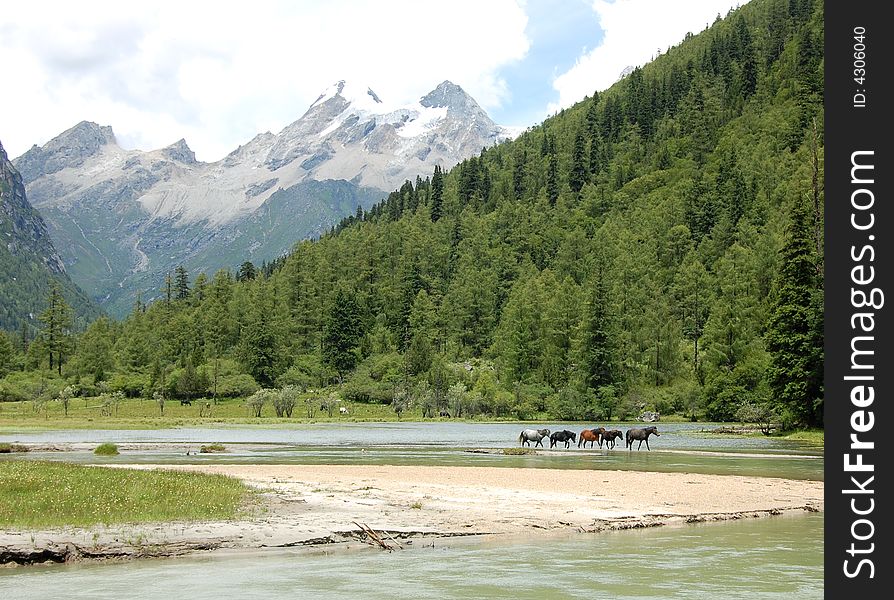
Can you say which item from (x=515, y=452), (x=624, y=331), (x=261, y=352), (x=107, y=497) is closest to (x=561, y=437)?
(x=515, y=452)

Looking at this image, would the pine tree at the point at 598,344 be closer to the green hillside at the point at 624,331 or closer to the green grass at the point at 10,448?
the green hillside at the point at 624,331

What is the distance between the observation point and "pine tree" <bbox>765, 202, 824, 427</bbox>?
7425cm

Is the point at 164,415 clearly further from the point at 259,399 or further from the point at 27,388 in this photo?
the point at 27,388

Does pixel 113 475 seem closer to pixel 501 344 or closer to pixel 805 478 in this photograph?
pixel 805 478

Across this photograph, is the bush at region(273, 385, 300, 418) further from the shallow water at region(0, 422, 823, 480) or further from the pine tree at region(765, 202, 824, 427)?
the pine tree at region(765, 202, 824, 427)

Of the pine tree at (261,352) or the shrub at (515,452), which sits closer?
the shrub at (515,452)

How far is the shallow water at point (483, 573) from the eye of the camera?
1964 cm

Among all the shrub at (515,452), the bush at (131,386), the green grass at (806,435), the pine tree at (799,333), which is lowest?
the shrub at (515,452)

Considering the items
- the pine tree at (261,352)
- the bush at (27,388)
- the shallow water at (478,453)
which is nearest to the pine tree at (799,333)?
the shallow water at (478,453)

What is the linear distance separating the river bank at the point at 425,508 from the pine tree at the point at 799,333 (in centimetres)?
3450

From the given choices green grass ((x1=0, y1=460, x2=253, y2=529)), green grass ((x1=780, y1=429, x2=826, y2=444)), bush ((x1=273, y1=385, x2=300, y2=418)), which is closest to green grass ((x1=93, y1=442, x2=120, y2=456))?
green grass ((x1=0, y1=460, x2=253, y2=529))

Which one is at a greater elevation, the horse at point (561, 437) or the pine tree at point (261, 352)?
the pine tree at point (261, 352)

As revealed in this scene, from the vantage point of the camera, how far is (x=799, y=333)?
76.5 m
